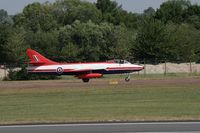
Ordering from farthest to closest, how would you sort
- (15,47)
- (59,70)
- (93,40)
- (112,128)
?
(93,40) → (15,47) → (59,70) → (112,128)

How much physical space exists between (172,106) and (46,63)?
31.5m

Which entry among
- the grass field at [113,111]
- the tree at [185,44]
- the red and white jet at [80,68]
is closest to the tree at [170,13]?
the tree at [185,44]

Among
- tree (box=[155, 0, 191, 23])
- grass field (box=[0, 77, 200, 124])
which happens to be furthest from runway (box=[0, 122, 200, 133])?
tree (box=[155, 0, 191, 23])

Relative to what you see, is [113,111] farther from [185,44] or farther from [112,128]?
[185,44]

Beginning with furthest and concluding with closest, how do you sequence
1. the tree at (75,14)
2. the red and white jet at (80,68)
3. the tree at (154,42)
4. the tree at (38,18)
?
1. the tree at (75,14)
2. the tree at (38,18)
3. the tree at (154,42)
4. the red and white jet at (80,68)

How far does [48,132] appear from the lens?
1433 cm

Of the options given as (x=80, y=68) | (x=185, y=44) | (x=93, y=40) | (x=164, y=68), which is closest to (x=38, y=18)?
(x=93, y=40)

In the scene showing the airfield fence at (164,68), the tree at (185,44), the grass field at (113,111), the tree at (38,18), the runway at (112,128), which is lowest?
the grass field at (113,111)

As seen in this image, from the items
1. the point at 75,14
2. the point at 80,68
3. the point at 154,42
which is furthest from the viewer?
the point at 75,14

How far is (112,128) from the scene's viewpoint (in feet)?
49.1

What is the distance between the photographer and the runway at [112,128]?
1437 cm

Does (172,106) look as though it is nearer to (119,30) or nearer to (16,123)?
(16,123)

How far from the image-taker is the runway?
1437 centimetres

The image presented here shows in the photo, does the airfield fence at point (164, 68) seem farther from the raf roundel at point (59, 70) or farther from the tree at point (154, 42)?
the raf roundel at point (59, 70)
